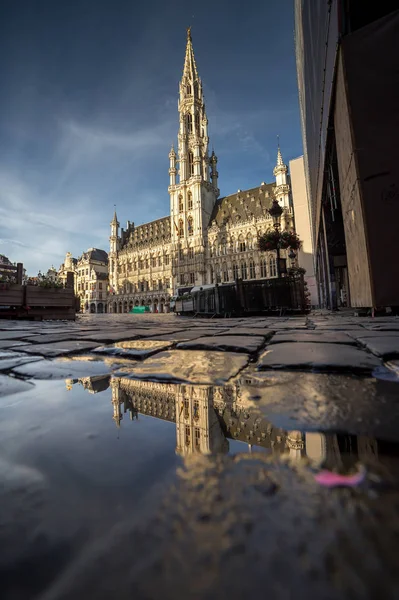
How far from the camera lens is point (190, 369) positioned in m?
1.13

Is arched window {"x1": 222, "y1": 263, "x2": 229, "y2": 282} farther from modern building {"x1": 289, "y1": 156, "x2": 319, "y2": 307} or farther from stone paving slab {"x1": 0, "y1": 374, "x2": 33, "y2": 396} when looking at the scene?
stone paving slab {"x1": 0, "y1": 374, "x2": 33, "y2": 396}

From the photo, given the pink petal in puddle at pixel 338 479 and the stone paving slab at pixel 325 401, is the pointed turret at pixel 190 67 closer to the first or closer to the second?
the stone paving slab at pixel 325 401

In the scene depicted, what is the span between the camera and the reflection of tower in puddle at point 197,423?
1.64ft

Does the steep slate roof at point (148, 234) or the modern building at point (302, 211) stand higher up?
the steep slate roof at point (148, 234)

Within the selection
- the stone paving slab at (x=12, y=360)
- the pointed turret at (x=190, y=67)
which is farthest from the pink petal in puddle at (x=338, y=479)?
the pointed turret at (x=190, y=67)

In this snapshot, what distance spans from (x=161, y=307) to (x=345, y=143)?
41.4 metres

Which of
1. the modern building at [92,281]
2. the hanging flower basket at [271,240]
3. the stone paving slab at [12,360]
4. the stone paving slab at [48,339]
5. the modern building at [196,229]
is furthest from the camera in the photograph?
the modern building at [92,281]

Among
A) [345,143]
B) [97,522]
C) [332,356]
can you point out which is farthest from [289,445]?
[345,143]

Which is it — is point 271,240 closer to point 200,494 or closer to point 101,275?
point 200,494

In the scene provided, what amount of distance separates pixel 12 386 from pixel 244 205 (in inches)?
1706

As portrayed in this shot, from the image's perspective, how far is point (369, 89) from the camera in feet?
9.80

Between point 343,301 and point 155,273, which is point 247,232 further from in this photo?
point 343,301

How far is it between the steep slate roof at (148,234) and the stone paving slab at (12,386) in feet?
150

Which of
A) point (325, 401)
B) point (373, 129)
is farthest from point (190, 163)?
point (325, 401)
